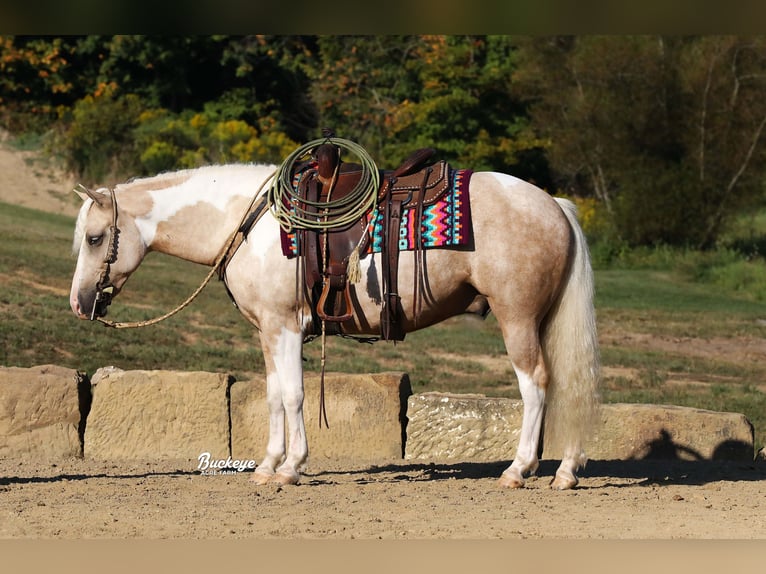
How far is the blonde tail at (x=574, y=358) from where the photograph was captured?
7477 millimetres

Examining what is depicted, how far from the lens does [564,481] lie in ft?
24.6

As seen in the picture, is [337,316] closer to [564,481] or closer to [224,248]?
[224,248]

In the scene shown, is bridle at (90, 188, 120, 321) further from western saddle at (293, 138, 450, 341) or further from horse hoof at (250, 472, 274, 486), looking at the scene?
horse hoof at (250, 472, 274, 486)

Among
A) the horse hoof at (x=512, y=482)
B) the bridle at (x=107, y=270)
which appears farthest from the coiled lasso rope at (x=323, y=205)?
the horse hoof at (x=512, y=482)

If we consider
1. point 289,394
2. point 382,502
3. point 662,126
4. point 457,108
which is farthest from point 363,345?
point 457,108

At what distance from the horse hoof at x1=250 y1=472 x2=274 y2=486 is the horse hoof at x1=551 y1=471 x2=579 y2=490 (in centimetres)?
175

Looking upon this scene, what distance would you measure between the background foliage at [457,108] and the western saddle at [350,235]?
17619mm

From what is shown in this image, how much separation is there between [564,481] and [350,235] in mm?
1989

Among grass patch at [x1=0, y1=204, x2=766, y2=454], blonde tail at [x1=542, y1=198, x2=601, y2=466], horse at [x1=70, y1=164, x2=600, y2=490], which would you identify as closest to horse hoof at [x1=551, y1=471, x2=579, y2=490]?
horse at [x1=70, y1=164, x2=600, y2=490]

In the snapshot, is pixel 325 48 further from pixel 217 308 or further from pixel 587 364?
pixel 587 364

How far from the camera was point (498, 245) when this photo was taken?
7336mm

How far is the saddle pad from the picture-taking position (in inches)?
287

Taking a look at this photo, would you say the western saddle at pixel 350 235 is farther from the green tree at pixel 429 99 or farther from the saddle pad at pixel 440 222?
the green tree at pixel 429 99

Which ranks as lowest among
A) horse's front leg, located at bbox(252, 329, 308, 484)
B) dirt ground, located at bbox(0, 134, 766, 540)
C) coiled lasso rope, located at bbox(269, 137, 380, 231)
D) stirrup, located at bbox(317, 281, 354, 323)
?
dirt ground, located at bbox(0, 134, 766, 540)
